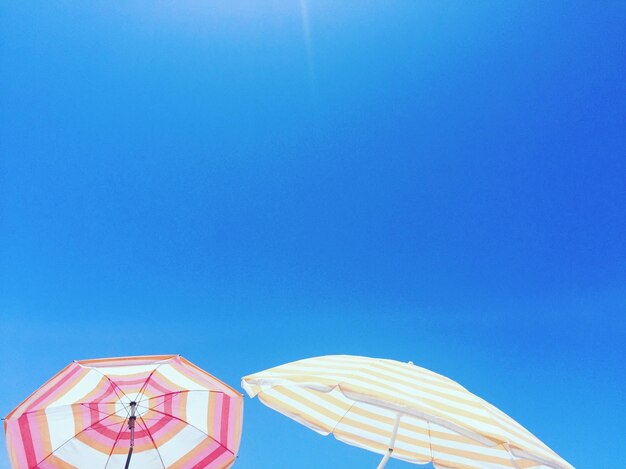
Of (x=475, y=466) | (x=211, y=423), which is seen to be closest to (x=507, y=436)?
(x=475, y=466)

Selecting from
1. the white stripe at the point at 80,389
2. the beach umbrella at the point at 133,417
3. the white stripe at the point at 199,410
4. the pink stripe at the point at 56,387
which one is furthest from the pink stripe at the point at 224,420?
the pink stripe at the point at 56,387

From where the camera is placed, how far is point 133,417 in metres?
4.69

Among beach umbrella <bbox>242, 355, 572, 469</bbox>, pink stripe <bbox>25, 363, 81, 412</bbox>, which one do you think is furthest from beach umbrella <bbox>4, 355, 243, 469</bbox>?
beach umbrella <bbox>242, 355, 572, 469</bbox>

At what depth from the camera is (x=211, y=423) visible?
16.5 feet

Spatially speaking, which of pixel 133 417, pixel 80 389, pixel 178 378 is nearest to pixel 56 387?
pixel 80 389

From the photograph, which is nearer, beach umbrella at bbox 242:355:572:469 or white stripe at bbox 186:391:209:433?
beach umbrella at bbox 242:355:572:469

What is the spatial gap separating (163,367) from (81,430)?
105cm

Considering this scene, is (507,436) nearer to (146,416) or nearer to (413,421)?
(413,421)

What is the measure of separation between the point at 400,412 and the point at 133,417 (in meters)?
2.89

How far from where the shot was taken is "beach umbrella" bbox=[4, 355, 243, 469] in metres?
4.53

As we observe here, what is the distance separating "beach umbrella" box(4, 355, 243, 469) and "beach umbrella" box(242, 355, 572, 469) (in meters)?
0.78

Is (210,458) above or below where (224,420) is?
below

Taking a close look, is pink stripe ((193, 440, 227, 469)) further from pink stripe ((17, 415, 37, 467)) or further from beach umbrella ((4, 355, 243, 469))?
pink stripe ((17, 415, 37, 467))

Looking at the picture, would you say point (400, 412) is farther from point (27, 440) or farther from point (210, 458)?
point (27, 440)
